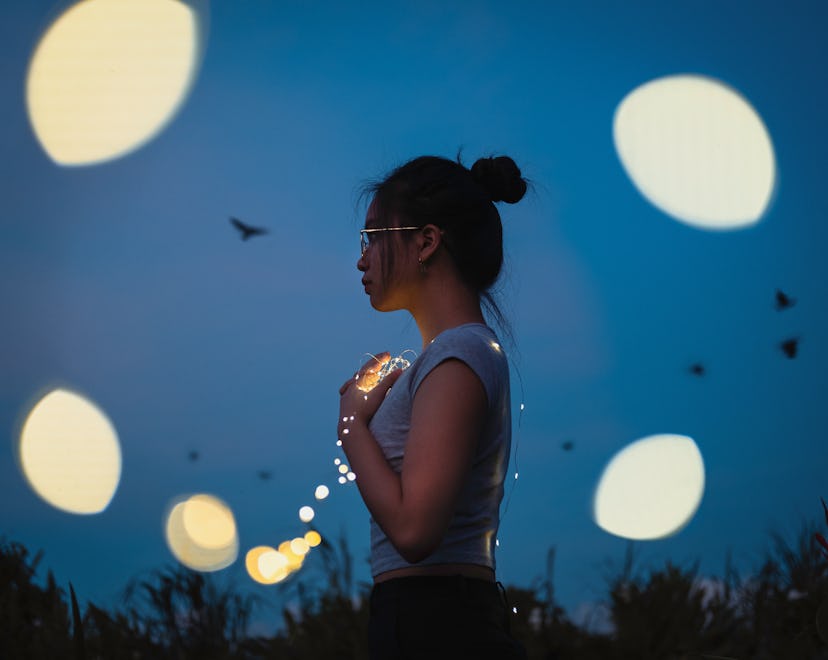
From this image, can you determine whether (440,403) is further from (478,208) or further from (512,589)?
(512,589)

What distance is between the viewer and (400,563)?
6.86 feet

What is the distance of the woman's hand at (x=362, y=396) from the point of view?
2.20 metres

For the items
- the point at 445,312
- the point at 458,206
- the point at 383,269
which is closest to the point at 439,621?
the point at 445,312

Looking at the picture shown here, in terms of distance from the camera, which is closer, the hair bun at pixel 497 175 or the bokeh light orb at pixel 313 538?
the hair bun at pixel 497 175

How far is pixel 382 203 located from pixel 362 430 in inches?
27.8

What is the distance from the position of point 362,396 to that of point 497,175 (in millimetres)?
803

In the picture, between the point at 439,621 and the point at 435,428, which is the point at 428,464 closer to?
the point at 435,428

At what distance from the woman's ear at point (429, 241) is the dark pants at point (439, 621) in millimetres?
828

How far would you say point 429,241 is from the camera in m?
2.40

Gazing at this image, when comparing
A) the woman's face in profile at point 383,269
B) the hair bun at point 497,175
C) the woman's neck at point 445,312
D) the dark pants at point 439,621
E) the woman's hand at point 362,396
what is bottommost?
the dark pants at point 439,621

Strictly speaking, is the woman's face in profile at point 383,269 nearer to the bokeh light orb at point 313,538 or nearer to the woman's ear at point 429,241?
the woman's ear at point 429,241

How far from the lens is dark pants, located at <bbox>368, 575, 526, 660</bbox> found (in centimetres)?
204

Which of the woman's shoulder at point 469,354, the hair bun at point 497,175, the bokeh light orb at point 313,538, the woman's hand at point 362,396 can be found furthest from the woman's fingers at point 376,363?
the bokeh light orb at point 313,538

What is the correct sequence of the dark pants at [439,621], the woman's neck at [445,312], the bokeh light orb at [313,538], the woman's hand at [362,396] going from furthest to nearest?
the bokeh light orb at [313,538] → the woman's neck at [445,312] → the woman's hand at [362,396] → the dark pants at [439,621]
